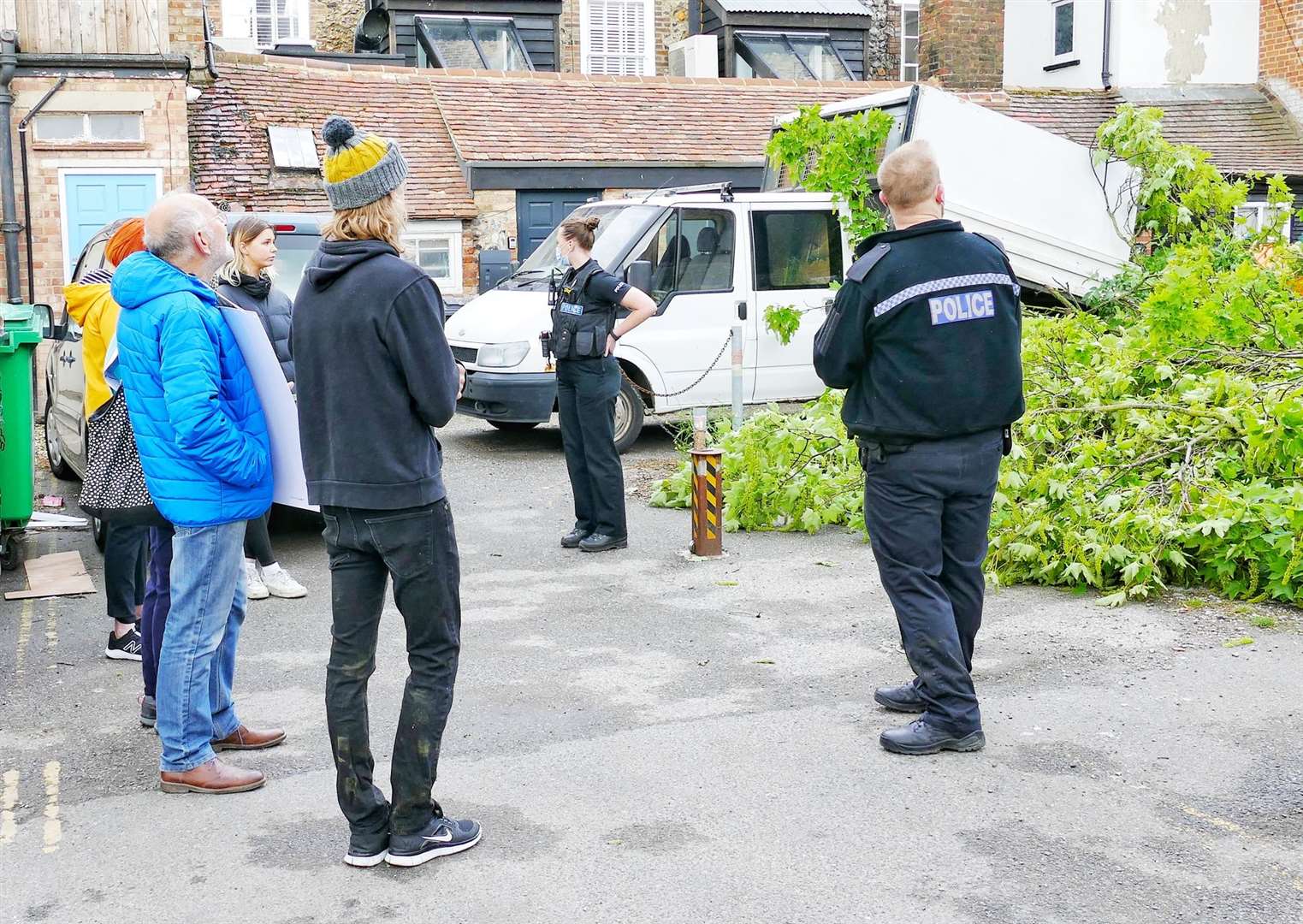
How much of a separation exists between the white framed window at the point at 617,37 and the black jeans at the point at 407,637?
26.9 metres

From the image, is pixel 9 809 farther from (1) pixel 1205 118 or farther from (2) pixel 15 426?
(1) pixel 1205 118

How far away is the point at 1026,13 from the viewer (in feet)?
92.4

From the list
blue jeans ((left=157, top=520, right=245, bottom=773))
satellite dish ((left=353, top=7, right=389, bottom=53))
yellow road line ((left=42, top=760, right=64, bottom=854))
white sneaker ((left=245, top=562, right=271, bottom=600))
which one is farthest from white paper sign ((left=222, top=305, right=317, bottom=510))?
satellite dish ((left=353, top=7, right=389, bottom=53))

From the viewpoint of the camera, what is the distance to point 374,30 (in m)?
27.7

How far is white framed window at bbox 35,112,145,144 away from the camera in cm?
1792

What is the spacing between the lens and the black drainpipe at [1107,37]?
25516 millimetres

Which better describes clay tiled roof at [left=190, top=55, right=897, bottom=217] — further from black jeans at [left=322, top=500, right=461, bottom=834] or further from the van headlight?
black jeans at [left=322, top=500, right=461, bottom=834]

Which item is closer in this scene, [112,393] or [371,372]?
[371,372]

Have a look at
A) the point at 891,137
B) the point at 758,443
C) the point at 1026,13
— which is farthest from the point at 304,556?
the point at 1026,13

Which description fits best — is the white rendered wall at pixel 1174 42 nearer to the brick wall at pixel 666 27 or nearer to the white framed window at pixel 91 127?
the brick wall at pixel 666 27

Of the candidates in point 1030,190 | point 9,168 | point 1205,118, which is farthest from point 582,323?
point 1205,118

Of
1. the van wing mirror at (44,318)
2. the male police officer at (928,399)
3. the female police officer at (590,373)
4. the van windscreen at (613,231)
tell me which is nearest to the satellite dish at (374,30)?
the van windscreen at (613,231)

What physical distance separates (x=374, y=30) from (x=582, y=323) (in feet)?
70.8

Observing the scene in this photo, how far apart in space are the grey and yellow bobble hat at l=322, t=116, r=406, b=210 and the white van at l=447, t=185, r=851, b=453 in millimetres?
7540
